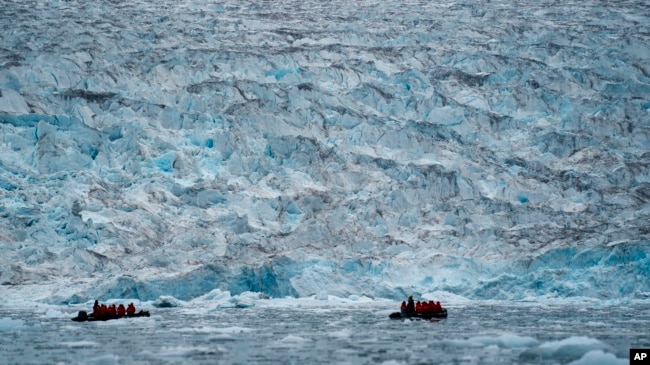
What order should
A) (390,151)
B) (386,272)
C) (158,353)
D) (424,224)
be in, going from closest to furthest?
1. (158,353)
2. (386,272)
3. (424,224)
4. (390,151)

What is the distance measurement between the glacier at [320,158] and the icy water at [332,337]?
3.10m

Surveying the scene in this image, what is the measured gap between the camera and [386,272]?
27.6 meters

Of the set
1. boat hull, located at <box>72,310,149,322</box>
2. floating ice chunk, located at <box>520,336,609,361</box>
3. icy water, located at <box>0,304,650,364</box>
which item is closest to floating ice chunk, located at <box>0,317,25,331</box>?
icy water, located at <box>0,304,650,364</box>

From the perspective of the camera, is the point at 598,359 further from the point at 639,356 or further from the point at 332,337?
the point at 332,337

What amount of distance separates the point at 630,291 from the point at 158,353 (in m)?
15.3

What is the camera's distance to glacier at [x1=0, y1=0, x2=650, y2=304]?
2706 cm

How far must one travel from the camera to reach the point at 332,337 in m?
16.8

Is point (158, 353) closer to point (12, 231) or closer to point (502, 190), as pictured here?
point (12, 231)

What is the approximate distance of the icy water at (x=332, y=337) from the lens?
1366cm

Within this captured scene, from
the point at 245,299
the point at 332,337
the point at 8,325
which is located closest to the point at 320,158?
the point at 245,299

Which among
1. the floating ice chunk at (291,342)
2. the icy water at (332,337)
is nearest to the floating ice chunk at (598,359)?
the icy water at (332,337)

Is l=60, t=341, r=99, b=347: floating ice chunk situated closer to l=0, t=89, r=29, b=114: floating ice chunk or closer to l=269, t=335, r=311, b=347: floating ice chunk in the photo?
l=269, t=335, r=311, b=347: floating ice chunk

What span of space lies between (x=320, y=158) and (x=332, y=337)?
55.8ft

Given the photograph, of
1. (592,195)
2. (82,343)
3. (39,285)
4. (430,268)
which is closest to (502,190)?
(592,195)
